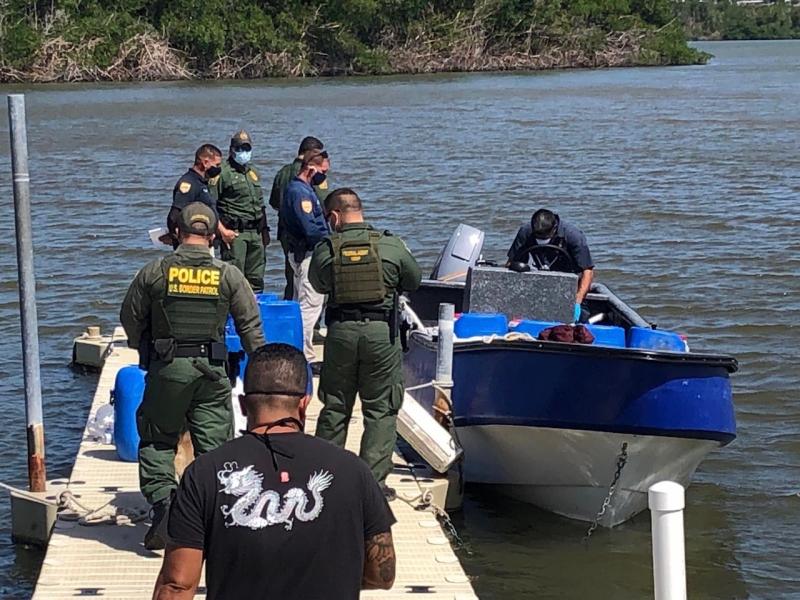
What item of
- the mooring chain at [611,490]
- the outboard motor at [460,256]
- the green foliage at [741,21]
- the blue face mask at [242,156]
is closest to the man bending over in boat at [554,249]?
the outboard motor at [460,256]

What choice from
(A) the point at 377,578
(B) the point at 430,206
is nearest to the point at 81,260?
(B) the point at 430,206

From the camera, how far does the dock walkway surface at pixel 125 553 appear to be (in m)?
6.46

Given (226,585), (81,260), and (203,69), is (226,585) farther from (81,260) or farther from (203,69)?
(203,69)

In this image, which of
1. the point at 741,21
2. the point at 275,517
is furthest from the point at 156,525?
the point at 741,21

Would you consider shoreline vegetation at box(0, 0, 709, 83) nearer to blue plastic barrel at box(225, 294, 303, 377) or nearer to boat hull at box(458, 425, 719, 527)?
blue plastic barrel at box(225, 294, 303, 377)

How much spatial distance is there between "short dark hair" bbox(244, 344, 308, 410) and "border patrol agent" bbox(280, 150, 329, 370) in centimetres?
601

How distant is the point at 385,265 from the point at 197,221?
45.1 inches

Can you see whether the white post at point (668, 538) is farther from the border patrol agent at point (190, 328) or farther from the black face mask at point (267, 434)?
the border patrol agent at point (190, 328)

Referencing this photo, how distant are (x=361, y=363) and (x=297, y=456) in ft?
12.1

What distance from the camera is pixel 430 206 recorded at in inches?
906

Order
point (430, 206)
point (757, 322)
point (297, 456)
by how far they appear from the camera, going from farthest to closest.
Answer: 1. point (430, 206)
2. point (757, 322)
3. point (297, 456)

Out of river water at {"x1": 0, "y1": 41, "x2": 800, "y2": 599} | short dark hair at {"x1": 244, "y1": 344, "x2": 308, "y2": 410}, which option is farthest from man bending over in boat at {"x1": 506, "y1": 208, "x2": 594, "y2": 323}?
short dark hair at {"x1": 244, "y1": 344, "x2": 308, "y2": 410}

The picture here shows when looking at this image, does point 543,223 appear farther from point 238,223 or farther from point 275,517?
point 275,517

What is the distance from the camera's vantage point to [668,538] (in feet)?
14.4
